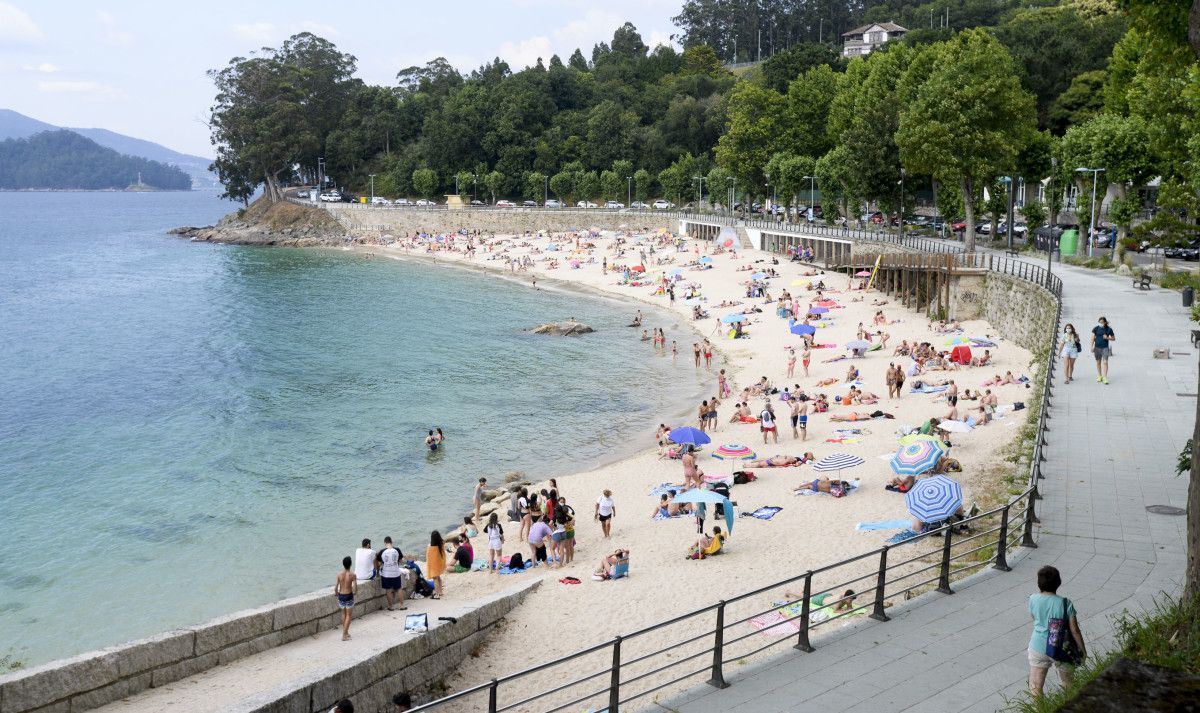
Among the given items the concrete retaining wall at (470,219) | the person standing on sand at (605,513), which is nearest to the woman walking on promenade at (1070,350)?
the person standing on sand at (605,513)

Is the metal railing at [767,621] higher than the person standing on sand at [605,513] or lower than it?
higher

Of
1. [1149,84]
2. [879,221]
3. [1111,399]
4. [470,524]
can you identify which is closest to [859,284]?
[1149,84]

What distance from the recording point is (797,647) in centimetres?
913

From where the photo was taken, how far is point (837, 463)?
784 inches

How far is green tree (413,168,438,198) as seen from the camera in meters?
110

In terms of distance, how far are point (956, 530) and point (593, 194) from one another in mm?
93819

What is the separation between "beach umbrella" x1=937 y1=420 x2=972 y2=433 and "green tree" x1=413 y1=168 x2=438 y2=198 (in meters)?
94.9

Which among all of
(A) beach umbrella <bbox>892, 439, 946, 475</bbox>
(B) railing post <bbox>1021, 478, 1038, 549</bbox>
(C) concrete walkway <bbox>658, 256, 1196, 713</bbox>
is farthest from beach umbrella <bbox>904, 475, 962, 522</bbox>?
(A) beach umbrella <bbox>892, 439, 946, 475</bbox>

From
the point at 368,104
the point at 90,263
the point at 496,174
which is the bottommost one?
the point at 90,263

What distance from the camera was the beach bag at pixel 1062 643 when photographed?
722 centimetres

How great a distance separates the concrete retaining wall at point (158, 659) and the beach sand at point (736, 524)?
226 centimetres

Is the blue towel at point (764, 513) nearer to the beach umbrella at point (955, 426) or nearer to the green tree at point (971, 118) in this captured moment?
the beach umbrella at point (955, 426)

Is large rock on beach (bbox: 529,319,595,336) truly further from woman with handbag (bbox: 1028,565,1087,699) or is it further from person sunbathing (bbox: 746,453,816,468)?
woman with handbag (bbox: 1028,565,1087,699)

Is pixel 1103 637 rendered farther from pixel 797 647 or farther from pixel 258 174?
pixel 258 174
